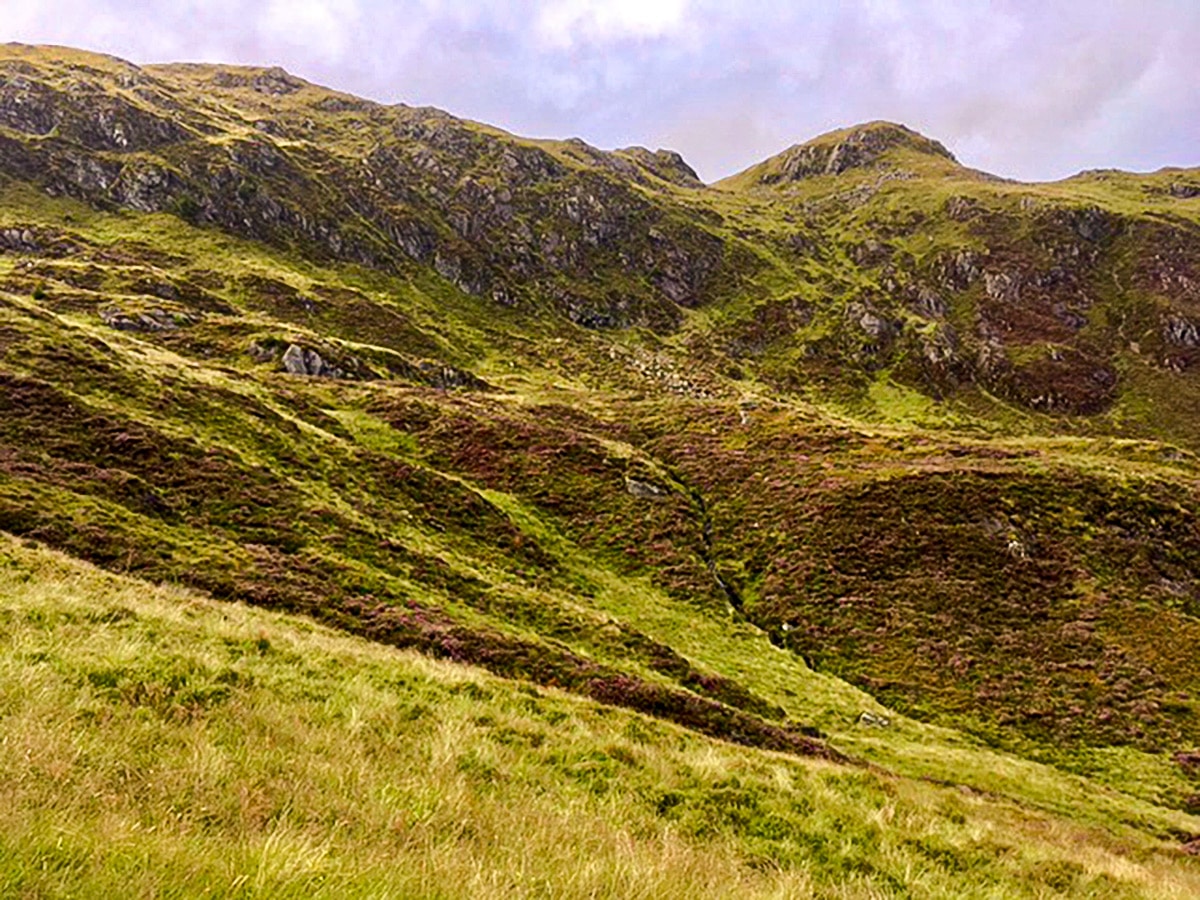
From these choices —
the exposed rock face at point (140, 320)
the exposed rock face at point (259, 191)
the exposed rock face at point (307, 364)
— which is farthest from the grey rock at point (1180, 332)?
the exposed rock face at point (140, 320)

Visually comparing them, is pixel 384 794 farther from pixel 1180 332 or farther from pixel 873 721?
pixel 1180 332

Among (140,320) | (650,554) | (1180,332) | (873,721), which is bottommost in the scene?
(873,721)

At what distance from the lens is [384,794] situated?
8.38m

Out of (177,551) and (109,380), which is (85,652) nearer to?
(177,551)

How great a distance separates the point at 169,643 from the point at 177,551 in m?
16.6

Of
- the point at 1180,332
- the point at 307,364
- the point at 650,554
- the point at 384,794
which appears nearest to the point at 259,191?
the point at 307,364

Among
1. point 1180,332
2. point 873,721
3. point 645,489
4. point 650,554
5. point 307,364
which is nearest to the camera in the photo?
point 873,721

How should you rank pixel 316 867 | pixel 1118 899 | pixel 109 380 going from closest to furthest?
pixel 316 867
pixel 1118 899
pixel 109 380

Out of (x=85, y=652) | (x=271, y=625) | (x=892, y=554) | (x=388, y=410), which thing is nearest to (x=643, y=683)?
(x=271, y=625)

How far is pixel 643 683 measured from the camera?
2683 cm

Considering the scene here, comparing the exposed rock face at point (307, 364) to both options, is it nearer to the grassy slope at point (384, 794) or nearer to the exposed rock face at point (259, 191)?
the grassy slope at point (384, 794)

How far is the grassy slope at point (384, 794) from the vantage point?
18.2 ft

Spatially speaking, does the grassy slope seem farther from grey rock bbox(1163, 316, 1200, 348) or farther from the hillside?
grey rock bbox(1163, 316, 1200, 348)

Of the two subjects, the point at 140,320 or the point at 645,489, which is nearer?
the point at 645,489
